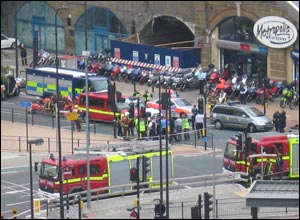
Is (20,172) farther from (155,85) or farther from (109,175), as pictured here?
(155,85)

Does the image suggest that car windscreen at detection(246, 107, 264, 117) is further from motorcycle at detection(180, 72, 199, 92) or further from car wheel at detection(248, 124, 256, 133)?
motorcycle at detection(180, 72, 199, 92)

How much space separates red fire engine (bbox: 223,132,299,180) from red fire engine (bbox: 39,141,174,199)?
8.15 ft

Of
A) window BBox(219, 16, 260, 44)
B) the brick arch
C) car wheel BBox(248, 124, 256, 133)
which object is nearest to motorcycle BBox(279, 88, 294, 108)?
car wheel BBox(248, 124, 256, 133)

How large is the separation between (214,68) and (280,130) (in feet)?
52.4

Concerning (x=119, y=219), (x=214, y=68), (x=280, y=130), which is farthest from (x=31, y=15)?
(x=119, y=219)

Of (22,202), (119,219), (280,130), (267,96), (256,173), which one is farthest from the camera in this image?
(267,96)

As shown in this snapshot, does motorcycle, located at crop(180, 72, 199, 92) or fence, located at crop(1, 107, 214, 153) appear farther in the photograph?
motorcycle, located at crop(180, 72, 199, 92)

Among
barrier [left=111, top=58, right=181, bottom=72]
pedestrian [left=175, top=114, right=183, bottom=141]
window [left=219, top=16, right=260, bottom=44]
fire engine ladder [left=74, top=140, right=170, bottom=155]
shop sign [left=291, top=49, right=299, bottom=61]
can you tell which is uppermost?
window [left=219, top=16, right=260, bottom=44]

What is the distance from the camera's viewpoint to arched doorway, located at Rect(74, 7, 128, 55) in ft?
267

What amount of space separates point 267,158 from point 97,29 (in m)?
35.9

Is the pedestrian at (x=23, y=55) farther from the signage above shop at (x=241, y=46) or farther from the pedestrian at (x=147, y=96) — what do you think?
the pedestrian at (x=147, y=96)

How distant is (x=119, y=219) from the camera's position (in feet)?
136

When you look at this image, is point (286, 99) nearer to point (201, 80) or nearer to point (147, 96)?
point (201, 80)

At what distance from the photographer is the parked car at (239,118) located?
58406 millimetres
